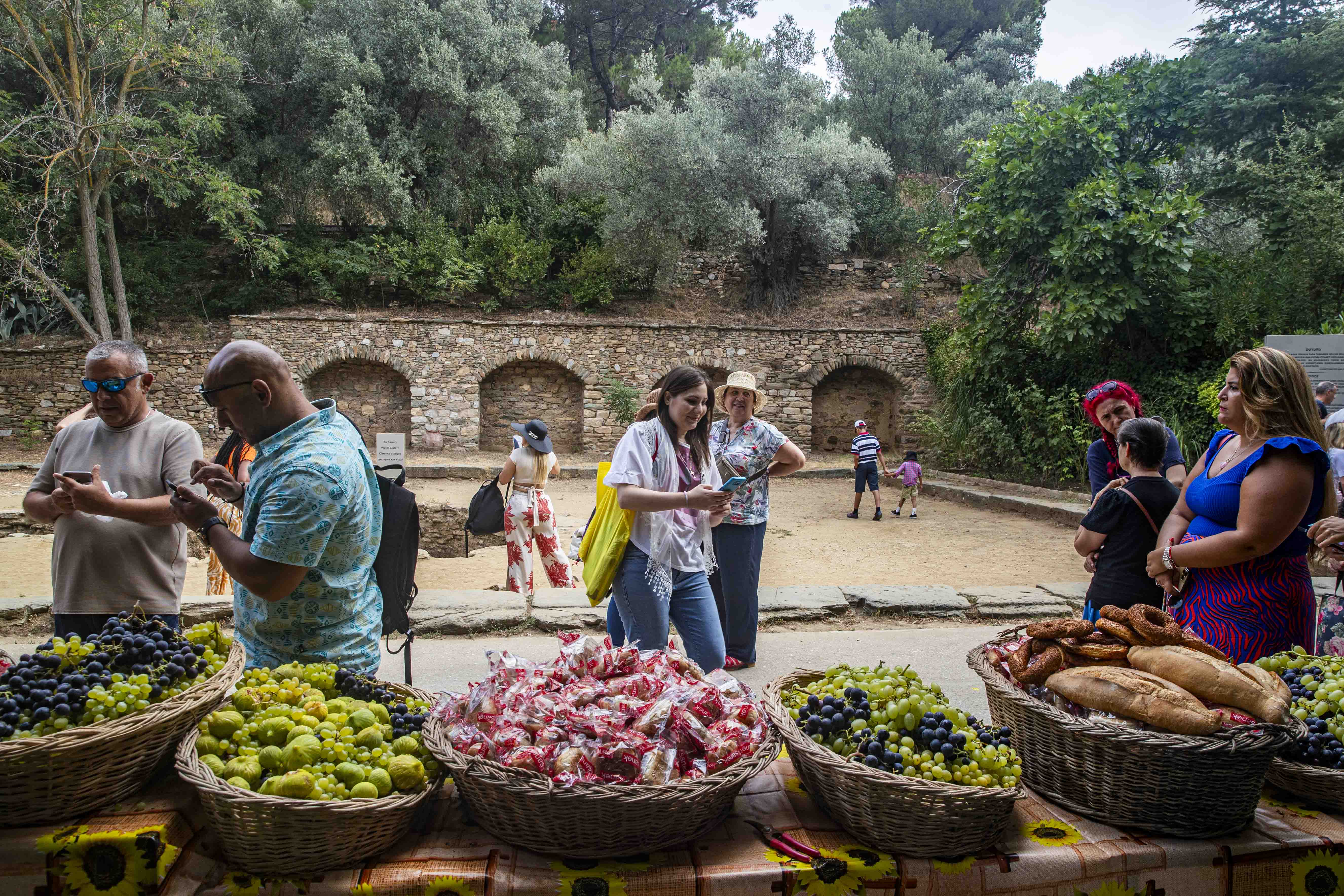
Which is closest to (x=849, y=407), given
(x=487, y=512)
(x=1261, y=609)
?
(x=487, y=512)

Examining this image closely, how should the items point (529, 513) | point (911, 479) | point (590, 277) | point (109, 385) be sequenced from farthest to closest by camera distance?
point (590, 277), point (911, 479), point (529, 513), point (109, 385)

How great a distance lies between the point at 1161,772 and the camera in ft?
5.21

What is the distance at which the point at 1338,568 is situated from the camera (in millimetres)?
2857

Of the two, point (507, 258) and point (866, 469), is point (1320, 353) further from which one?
point (507, 258)

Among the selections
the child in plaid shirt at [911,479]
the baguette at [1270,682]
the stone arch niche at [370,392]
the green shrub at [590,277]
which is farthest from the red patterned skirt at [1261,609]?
the green shrub at [590,277]

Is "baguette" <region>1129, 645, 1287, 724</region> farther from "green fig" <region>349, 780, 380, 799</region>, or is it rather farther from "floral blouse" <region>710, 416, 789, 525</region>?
"floral blouse" <region>710, 416, 789, 525</region>

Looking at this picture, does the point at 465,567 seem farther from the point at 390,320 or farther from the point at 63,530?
the point at 390,320

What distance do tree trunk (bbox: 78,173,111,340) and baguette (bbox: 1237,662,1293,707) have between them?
1992 centimetres

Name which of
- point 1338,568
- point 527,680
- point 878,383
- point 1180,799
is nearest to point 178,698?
point 527,680

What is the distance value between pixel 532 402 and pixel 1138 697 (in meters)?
18.4

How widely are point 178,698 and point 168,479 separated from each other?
1444mm

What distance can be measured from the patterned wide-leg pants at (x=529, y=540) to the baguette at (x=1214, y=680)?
468 cm

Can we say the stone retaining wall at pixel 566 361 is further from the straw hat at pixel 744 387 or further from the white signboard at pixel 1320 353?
the straw hat at pixel 744 387

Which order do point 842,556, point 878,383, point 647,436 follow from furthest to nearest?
point 878,383, point 842,556, point 647,436
